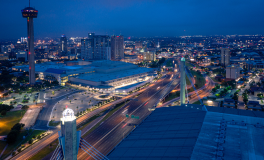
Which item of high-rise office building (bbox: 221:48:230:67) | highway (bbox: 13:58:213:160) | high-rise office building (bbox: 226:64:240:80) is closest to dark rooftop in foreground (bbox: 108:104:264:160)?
highway (bbox: 13:58:213:160)

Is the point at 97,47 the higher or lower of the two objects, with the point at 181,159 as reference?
higher

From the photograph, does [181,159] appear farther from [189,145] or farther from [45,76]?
[45,76]

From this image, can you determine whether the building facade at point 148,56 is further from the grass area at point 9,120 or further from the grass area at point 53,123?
the grass area at point 53,123

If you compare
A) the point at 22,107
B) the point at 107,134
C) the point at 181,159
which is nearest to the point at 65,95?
the point at 22,107

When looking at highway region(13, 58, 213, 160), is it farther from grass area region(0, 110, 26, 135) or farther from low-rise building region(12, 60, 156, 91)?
low-rise building region(12, 60, 156, 91)

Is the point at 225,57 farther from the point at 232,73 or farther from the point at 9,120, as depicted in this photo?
the point at 9,120

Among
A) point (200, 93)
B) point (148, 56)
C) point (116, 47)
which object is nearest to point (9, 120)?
point (200, 93)
